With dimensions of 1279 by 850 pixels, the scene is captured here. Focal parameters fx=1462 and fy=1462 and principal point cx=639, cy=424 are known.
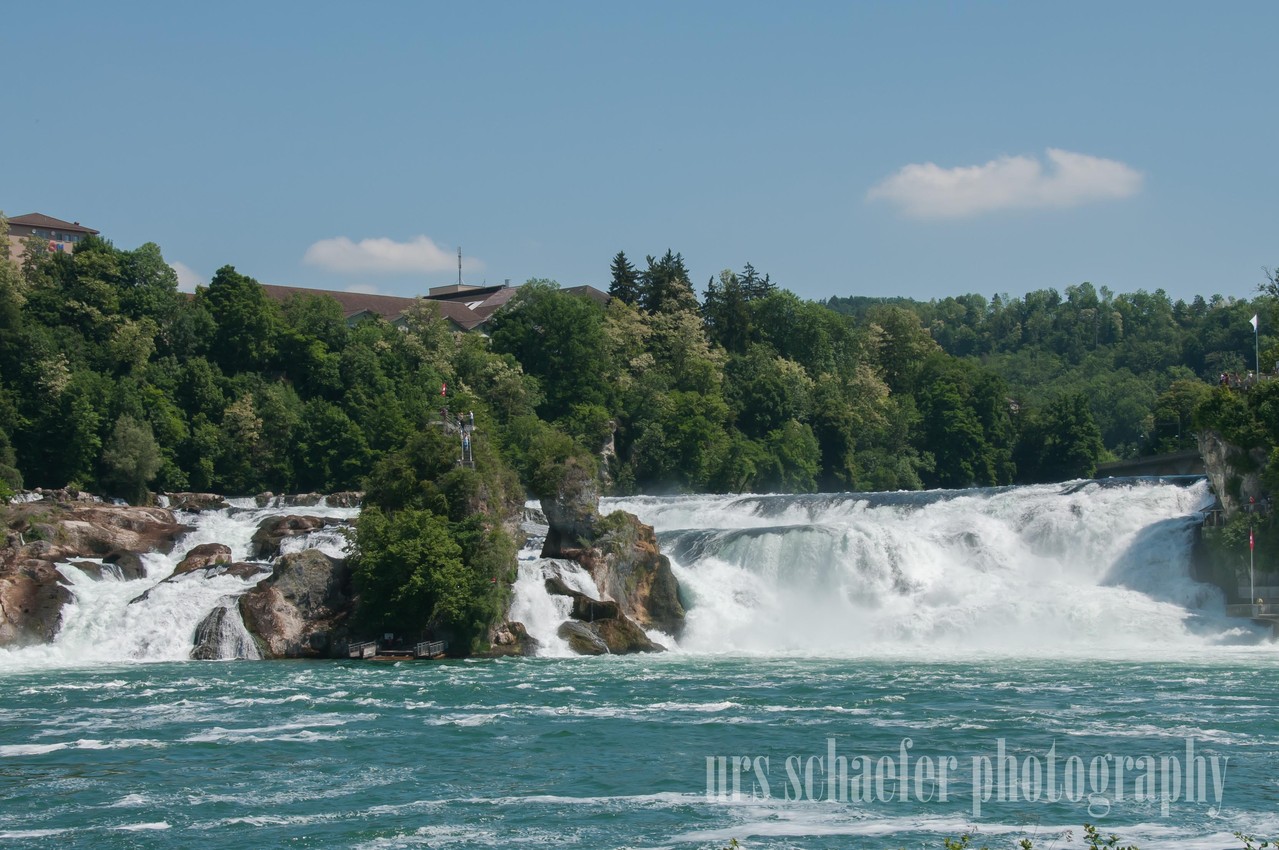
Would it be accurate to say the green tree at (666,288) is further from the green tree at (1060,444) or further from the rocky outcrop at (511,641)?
the rocky outcrop at (511,641)

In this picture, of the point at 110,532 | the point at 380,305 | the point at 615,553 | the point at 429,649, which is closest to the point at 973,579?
the point at 615,553

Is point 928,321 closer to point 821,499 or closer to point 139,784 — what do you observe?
point 821,499

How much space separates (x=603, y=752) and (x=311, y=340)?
5447 centimetres

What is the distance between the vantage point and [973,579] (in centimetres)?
4747

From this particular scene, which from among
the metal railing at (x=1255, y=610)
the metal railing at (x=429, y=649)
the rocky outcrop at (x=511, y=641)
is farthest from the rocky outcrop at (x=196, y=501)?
the metal railing at (x=1255, y=610)

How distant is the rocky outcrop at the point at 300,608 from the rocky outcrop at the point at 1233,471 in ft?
91.2

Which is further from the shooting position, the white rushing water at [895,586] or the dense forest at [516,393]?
the dense forest at [516,393]

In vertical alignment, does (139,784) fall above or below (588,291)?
below

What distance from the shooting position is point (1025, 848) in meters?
12.6

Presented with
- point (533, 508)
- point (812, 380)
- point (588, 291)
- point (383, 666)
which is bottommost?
point (383, 666)

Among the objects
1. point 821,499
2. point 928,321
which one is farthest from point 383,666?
point 928,321

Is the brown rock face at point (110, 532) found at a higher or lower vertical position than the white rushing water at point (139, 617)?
higher

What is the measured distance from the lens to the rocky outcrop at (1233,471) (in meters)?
46.4

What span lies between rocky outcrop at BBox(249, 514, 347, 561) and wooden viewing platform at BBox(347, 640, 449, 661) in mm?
7932
